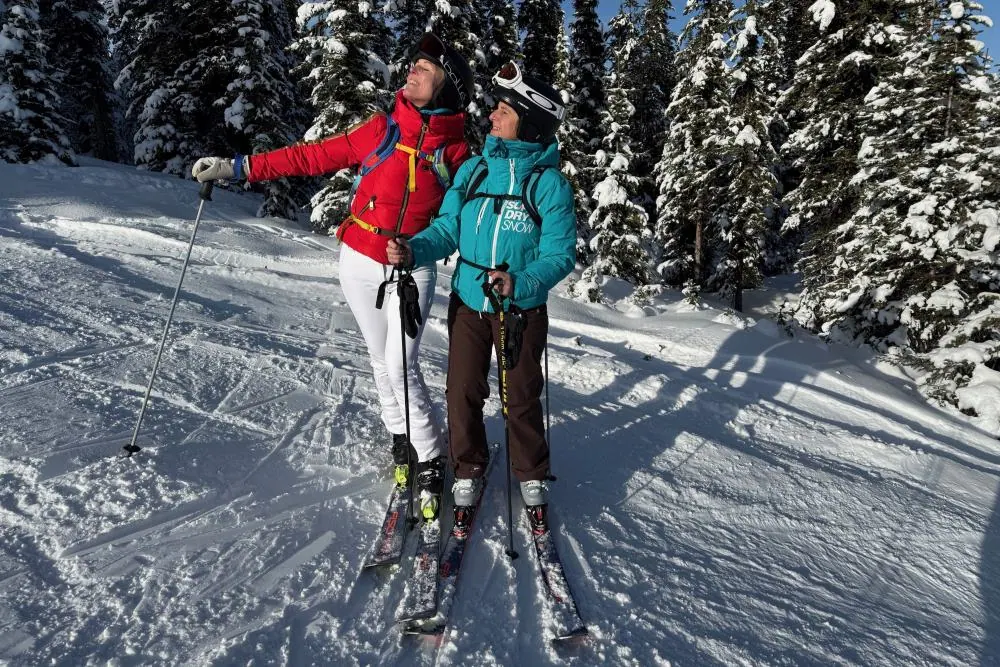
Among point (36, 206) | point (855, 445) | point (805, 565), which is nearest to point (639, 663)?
point (805, 565)

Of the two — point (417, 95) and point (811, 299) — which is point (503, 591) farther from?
point (811, 299)

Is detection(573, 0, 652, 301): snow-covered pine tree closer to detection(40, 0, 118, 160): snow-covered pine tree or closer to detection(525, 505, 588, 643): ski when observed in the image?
detection(525, 505, 588, 643): ski

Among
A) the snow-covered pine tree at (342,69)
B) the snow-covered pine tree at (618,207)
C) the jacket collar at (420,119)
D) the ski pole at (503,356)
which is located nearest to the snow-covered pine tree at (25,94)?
the snow-covered pine tree at (342,69)

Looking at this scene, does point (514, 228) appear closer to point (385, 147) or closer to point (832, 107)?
point (385, 147)

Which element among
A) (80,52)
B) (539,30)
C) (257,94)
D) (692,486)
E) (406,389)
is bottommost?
(692,486)

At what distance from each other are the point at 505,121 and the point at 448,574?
2.49m

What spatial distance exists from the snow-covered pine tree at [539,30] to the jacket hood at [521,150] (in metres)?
28.0

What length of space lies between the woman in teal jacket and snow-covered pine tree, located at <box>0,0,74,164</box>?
23.9 meters

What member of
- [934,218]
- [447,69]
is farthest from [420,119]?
[934,218]

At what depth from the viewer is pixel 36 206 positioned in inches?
436

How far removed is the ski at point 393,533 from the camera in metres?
2.93

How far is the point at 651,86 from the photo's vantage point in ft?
94.5

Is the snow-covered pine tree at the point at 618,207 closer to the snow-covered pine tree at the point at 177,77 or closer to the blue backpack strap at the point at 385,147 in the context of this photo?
the blue backpack strap at the point at 385,147

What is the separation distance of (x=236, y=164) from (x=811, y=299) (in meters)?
14.4
